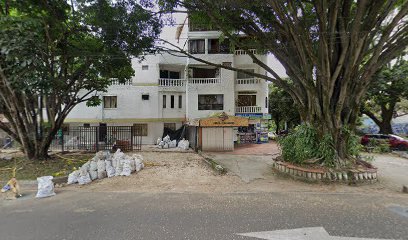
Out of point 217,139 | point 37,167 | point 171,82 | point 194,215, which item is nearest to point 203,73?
point 171,82

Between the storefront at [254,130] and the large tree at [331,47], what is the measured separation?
1181 centimetres

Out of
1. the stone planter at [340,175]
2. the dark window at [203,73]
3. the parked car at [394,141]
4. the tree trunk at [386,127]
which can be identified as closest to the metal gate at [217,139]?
the dark window at [203,73]

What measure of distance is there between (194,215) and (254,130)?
17984 millimetres

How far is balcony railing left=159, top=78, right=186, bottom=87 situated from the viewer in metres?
21.8

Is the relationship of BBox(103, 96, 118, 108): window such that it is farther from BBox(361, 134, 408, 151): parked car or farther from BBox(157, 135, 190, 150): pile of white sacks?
BBox(361, 134, 408, 151): parked car

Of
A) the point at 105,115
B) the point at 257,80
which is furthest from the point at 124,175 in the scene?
the point at 257,80

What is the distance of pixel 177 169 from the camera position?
396 inches

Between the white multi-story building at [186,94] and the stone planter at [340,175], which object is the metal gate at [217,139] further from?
the stone planter at [340,175]

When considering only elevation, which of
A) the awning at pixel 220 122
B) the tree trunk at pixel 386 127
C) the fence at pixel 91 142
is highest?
the awning at pixel 220 122

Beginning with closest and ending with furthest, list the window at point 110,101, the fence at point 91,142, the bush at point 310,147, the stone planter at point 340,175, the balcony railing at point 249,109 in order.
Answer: the stone planter at point 340,175, the bush at point 310,147, the fence at point 91,142, the balcony railing at point 249,109, the window at point 110,101

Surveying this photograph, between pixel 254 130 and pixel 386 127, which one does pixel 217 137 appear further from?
pixel 386 127

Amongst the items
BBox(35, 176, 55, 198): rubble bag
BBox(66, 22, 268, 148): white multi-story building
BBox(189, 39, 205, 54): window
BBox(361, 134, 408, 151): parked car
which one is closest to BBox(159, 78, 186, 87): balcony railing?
BBox(66, 22, 268, 148): white multi-story building

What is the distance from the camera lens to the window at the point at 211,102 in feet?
70.0

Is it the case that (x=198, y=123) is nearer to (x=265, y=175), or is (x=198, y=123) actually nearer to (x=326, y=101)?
(x=265, y=175)
